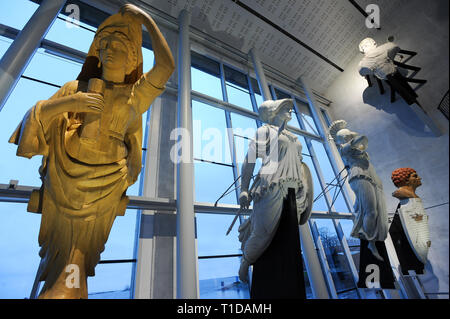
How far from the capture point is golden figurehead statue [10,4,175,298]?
982 millimetres

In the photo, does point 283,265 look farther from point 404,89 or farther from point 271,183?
point 404,89

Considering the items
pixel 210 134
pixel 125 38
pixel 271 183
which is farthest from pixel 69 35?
pixel 271 183

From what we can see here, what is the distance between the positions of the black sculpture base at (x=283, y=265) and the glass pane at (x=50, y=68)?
4714 millimetres

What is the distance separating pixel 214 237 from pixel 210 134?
95.4 inches

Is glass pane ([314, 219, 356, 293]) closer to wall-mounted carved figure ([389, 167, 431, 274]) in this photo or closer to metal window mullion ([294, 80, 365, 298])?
metal window mullion ([294, 80, 365, 298])

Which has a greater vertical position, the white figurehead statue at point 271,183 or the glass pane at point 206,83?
the glass pane at point 206,83

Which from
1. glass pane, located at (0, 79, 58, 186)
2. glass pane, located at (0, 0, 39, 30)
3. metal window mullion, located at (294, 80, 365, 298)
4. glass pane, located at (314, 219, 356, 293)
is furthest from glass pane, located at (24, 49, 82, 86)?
glass pane, located at (314, 219, 356, 293)

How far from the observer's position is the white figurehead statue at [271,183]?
5.16 ft

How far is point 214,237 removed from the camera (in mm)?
4324

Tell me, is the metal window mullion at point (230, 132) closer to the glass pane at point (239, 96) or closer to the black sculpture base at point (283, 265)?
the glass pane at point (239, 96)

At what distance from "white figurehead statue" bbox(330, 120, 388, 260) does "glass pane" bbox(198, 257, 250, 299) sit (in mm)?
2120

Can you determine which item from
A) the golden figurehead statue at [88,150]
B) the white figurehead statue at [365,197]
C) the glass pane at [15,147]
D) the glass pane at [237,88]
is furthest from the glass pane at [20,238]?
the glass pane at [237,88]
